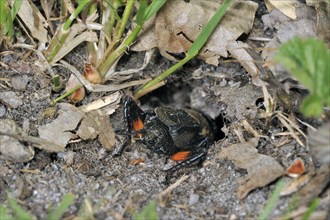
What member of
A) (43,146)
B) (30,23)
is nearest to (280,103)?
(43,146)

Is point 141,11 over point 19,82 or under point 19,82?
over

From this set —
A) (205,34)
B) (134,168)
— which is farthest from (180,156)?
(205,34)

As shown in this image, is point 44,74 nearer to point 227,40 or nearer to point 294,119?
point 227,40

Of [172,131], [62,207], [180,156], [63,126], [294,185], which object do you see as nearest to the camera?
[62,207]

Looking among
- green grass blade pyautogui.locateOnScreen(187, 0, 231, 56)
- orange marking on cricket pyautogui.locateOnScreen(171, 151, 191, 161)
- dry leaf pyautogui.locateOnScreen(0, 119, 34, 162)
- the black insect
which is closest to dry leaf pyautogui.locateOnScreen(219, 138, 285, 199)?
the black insect

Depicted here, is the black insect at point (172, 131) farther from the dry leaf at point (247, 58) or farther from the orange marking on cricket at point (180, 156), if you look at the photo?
the dry leaf at point (247, 58)

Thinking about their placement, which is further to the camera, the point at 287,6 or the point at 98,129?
the point at 287,6

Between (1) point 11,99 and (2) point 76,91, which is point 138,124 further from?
(1) point 11,99
